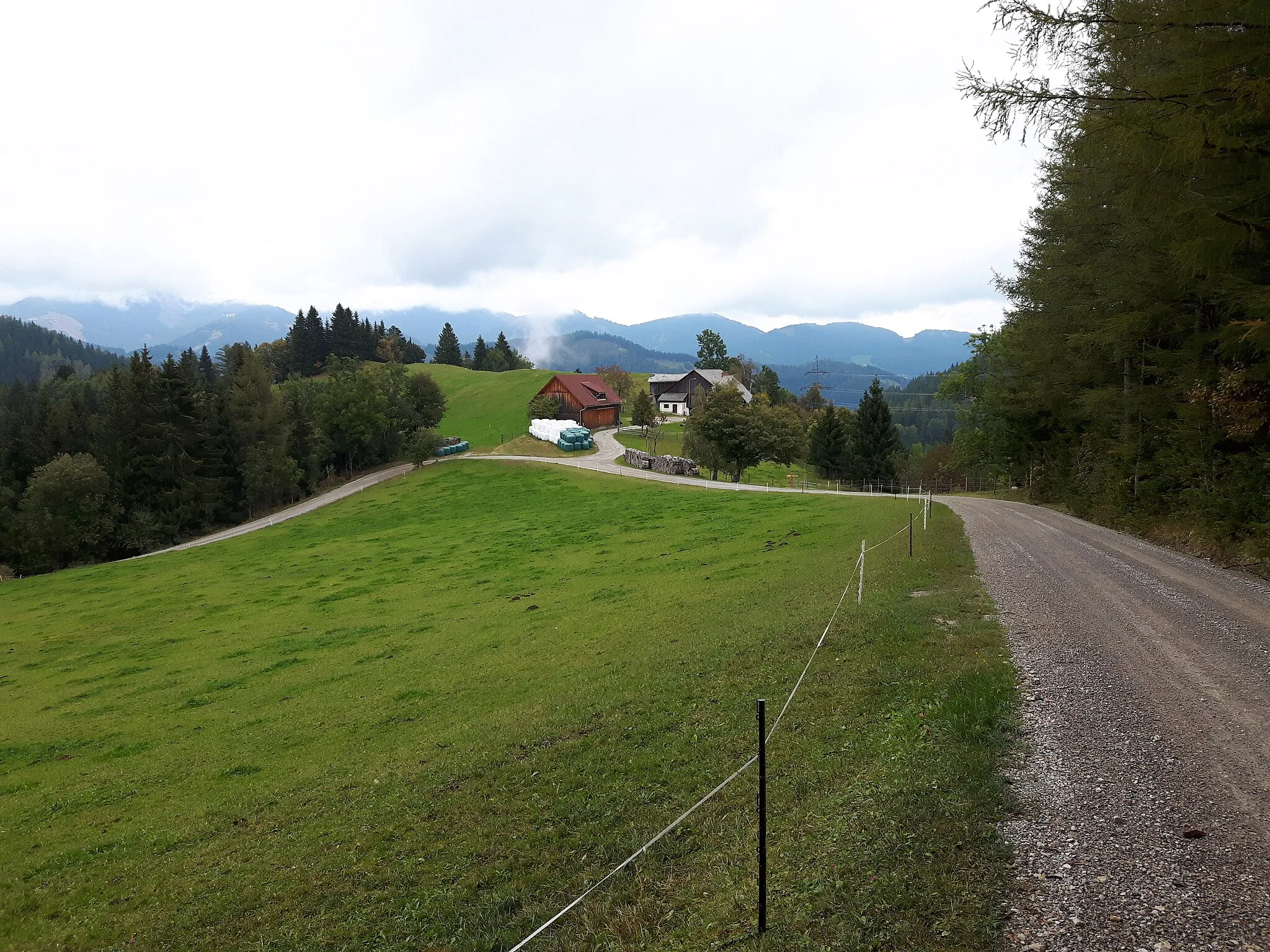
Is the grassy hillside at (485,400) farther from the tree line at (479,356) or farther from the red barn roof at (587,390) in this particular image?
the tree line at (479,356)

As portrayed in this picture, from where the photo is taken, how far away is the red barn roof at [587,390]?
111875 mm

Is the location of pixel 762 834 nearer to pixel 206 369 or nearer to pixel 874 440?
pixel 874 440

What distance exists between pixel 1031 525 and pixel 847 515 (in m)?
8.81

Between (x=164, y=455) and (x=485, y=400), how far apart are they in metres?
74.3

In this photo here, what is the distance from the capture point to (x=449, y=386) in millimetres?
150125

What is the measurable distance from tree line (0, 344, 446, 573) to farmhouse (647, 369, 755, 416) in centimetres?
5969

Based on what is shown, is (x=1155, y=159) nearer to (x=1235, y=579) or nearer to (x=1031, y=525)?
(x=1235, y=579)

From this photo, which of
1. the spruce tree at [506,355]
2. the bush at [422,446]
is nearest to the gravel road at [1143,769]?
the bush at [422,446]

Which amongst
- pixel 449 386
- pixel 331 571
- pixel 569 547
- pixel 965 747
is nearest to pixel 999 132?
pixel 965 747

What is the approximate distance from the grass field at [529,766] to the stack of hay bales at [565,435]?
59808 mm

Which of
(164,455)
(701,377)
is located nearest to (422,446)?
Result: (164,455)

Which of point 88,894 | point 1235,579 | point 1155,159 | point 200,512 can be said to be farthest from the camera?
point 200,512

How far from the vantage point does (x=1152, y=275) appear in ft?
65.6

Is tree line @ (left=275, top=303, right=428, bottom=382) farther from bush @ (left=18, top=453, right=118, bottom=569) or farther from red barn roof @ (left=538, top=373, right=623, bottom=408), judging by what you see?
bush @ (left=18, top=453, right=118, bottom=569)
